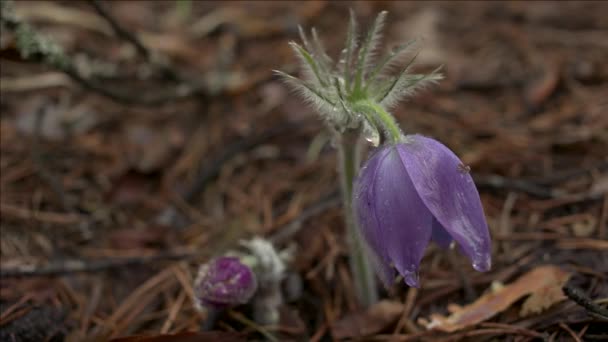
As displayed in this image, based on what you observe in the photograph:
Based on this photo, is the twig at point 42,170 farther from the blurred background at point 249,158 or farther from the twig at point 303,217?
the twig at point 303,217

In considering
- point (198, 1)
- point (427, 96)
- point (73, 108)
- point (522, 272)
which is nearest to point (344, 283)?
point (522, 272)

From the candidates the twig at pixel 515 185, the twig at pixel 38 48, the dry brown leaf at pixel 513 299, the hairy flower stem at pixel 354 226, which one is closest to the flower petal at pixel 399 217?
the hairy flower stem at pixel 354 226

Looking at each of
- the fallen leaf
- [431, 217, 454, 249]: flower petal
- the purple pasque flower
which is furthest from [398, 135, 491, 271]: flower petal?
the fallen leaf

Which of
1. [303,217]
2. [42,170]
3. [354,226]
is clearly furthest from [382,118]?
[42,170]

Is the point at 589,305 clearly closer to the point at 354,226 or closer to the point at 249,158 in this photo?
the point at 354,226

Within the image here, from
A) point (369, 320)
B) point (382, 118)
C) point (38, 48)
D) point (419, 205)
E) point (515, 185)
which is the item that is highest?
point (38, 48)

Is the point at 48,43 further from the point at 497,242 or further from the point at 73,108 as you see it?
the point at 497,242
